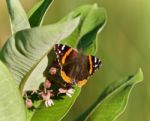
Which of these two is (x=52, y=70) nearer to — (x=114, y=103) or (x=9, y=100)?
(x=114, y=103)

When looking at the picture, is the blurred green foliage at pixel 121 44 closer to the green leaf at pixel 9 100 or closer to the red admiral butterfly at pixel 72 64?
the red admiral butterfly at pixel 72 64

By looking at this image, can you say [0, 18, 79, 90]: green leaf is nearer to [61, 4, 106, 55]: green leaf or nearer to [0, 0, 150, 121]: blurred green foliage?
[61, 4, 106, 55]: green leaf

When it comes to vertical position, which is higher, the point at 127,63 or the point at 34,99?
the point at 34,99

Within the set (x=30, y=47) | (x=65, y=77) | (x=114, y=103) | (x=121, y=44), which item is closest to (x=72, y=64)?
(x=65, y=77)

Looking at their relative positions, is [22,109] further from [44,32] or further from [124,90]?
[124,90]

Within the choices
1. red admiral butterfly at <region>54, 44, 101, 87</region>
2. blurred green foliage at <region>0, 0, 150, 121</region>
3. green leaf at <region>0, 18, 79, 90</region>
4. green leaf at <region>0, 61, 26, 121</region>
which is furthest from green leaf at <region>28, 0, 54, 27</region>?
blurred green foliage at <region>0, 0, 150, 121</region>

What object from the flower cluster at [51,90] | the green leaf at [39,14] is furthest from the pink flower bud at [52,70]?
the green leaf at [39,14]

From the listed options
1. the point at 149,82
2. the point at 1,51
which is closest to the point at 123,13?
the point at 149,82
